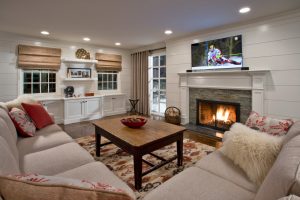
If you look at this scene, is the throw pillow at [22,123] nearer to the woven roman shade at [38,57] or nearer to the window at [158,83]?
the woven roman shade at [38,57]

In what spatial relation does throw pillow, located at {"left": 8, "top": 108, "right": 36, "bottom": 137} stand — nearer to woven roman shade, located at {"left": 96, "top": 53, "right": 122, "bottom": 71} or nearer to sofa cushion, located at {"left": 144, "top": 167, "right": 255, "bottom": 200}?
sofa cushion, located at {"left": 144, "top": 167, "right": 255, "bottom": 200}

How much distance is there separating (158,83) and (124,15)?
2884mm

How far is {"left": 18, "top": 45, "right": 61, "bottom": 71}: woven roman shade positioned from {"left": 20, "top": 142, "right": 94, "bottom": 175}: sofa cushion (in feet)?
11.7

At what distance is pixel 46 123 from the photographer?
2.67 metres

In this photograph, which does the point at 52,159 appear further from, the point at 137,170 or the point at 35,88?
the point at 35,88

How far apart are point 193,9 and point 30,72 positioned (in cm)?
443

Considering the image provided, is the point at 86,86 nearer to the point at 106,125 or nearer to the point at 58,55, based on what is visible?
the point at 58,55

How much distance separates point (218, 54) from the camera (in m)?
3.88

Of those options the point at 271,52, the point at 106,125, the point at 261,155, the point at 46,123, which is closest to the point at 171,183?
the point at 261,155

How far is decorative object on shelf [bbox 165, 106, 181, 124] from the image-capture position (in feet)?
15.3

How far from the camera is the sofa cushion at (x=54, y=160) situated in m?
1.50

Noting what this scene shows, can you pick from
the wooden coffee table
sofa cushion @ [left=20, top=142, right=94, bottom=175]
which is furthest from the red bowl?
sofa cushion @ [left=20, top=142, right=94, bottom=175]

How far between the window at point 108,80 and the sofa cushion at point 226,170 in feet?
16.3

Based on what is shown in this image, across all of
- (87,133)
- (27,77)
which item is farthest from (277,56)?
Answer: (27,77)
